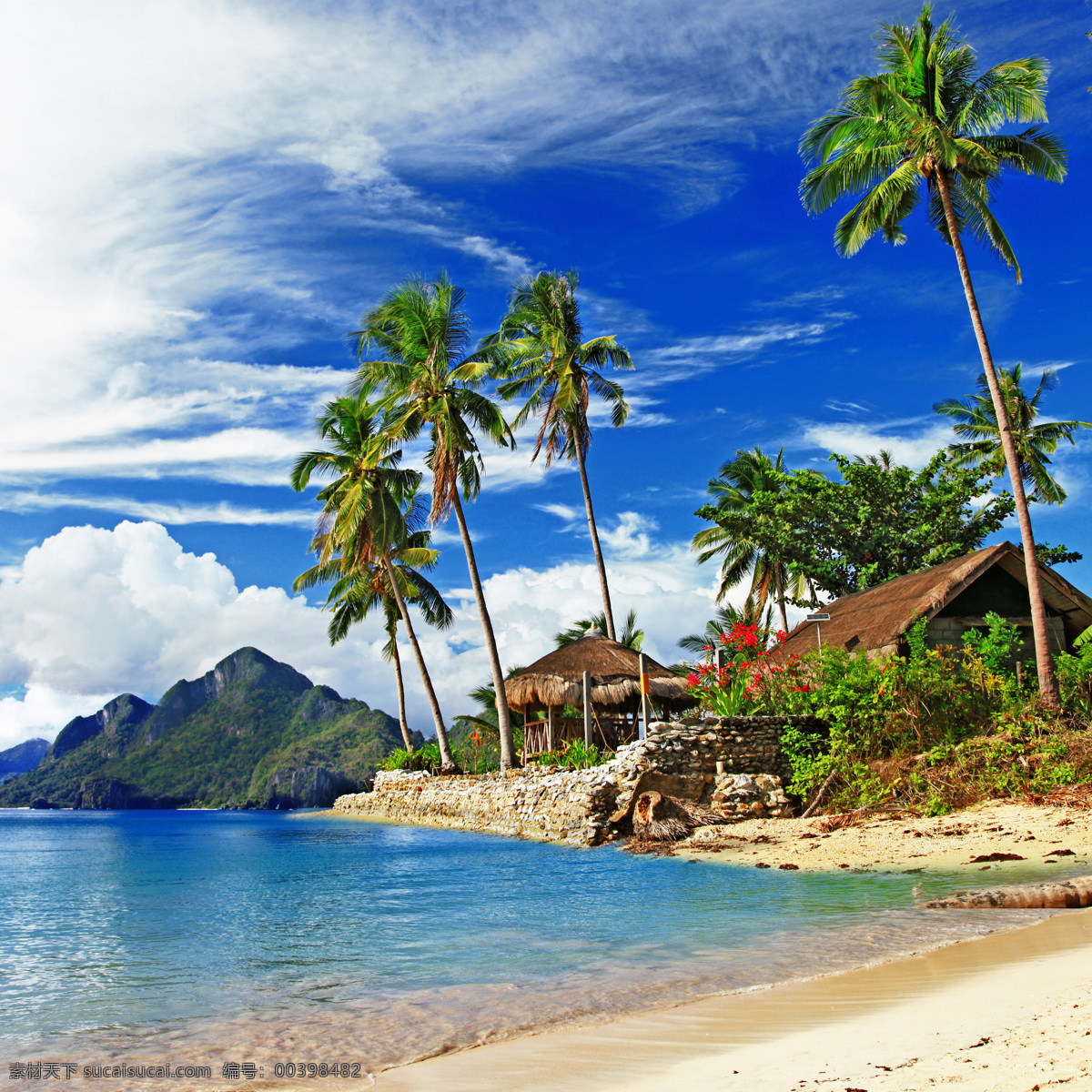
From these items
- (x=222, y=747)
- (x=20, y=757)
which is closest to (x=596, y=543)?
(x=222, y=747)

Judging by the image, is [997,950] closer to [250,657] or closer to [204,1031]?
[204,1031]

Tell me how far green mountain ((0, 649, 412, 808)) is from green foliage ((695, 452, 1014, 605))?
71.1m

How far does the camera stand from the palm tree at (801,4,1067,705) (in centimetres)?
1538

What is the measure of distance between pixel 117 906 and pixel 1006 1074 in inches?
411

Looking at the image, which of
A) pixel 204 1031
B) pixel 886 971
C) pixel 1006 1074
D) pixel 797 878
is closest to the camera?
pixel 1006 1074

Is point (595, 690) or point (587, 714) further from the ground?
point (595, 690)

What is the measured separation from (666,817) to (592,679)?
849 cm

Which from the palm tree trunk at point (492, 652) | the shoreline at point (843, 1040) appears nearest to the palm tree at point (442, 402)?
the palm tree trunk at point (492, 652)

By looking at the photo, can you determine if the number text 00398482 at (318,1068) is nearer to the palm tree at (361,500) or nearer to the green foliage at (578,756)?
the green foliage at (578,756)

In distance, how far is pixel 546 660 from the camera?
78.5ft

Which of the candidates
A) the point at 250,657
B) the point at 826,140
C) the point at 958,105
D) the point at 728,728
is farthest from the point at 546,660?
the point at 250,657

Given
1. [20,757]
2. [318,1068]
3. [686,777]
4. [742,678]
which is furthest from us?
[20,757]

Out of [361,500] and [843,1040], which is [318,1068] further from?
[361,500]

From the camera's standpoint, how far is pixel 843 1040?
3.60 m
